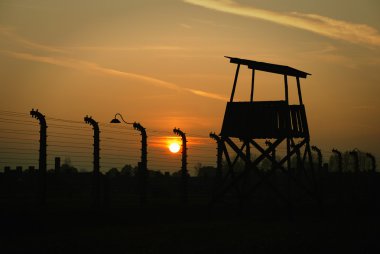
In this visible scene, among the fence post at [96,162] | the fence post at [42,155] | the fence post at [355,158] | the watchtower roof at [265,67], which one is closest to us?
the fence post at [42,155]

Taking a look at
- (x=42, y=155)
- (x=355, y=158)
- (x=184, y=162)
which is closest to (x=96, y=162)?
(x=42, y=155)

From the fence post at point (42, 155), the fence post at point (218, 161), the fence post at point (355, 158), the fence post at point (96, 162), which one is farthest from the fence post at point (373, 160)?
the fence post at point (42, 155)

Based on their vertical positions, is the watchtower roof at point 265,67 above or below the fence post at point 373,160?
above

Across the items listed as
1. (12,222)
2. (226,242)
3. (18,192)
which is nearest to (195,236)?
(226,242)

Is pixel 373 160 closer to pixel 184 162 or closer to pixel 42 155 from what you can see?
pixel 184 162

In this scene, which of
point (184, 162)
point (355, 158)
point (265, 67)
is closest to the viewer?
point (265, 67)

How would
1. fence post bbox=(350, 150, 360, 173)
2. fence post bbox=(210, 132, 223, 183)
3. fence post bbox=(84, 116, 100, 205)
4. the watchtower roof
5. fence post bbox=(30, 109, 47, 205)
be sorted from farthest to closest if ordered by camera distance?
fence post bbox=(350, 150, 360, 173) → fence post bbox=(210, 132, 223, 183) → the watchtower roof → fence post bbox=(84, 116, 100, 205) → fence post bbox=(30, 109, 47, 205)

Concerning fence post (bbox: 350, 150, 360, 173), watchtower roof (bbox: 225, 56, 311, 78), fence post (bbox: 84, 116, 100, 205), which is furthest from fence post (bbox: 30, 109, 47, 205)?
fence post (bbox: 350, 150, 360, 173)

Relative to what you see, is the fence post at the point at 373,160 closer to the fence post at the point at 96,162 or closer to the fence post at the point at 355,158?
the fence post at the point at 355,158

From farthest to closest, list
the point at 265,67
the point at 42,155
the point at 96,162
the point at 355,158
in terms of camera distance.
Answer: the point at 355,158
the point at 265,67
the point at 96,162
the point at 42,155

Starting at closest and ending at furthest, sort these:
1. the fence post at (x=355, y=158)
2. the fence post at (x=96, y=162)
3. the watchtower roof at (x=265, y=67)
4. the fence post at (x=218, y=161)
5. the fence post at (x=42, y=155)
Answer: the fence post at (x=42, y=155)
the fence post at (x=96, y=162)
the watchtower roof at (x=265, y=67)
the fence post at (x=218, y=161)
the fence post at (x=355, y=158)

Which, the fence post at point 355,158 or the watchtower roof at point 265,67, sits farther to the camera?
the fence post at point 355,158

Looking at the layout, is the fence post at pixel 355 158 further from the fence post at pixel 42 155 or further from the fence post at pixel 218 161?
the fence post at pixel 42 155

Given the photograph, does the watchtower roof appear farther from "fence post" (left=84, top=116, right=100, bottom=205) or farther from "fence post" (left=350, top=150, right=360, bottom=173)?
"fence post" (left=350, top=150, right=360, bottom=173)
